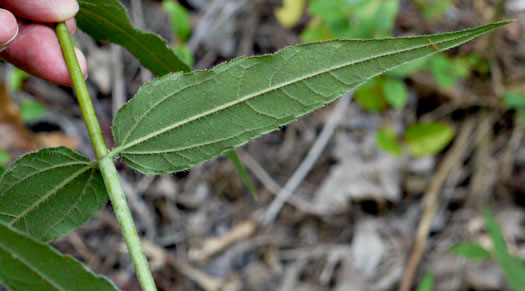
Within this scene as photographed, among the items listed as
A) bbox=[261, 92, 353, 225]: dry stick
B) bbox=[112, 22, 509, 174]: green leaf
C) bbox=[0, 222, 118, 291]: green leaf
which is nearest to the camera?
bbox=[0, 222, 118, 291]: green leaf

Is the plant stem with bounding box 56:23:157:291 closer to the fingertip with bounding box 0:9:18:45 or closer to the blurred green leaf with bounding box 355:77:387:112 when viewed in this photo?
the fingertip with bounding box 0:9:18:45

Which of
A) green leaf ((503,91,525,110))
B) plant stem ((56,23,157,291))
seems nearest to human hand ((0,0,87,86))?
plant stem ((56,23,157,291))

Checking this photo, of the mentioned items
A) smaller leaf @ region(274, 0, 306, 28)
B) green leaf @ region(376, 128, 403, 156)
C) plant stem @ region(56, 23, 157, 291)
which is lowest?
plant stem @ region(56, 23, 157, 291)

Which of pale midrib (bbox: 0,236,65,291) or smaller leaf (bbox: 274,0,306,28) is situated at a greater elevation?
smaller leaf (bbox: 274,0,306,28)

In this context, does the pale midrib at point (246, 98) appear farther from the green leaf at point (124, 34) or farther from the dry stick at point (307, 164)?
the dry stick at point (307, 164)

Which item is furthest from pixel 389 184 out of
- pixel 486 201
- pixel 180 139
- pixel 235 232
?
pixel 180 139

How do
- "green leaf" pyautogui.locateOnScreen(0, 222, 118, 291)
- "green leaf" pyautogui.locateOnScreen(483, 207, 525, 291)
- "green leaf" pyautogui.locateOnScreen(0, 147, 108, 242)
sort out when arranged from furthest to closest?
1. "green leaf" pyautogui.locateOnScreen(483, 207, 525, 291)
2. "green leaf" pyautogui.locateOnScreen(0, 147, 108, 242)
3. "green leaf" pyautogui.locateOnScreen(0, 222, 118, 291)
